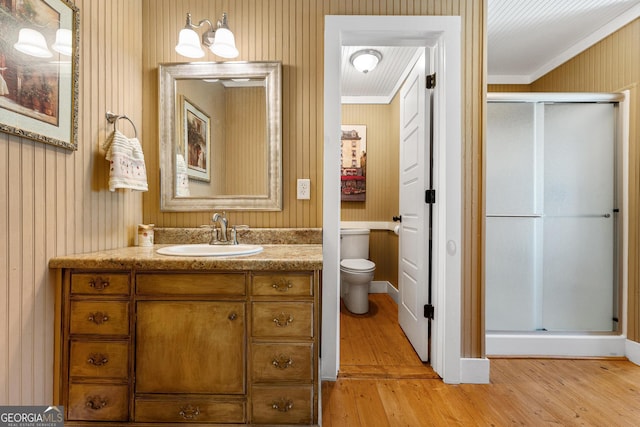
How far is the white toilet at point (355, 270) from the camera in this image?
2.47m

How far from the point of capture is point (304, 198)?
5.47 feet

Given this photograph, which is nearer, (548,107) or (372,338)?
(548,107)

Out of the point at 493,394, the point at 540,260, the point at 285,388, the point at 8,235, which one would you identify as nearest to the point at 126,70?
the point at 8,235

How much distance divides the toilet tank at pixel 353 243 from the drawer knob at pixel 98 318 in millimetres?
2071

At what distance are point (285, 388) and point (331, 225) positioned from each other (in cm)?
84

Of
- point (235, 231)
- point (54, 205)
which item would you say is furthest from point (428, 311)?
point (54, 205)

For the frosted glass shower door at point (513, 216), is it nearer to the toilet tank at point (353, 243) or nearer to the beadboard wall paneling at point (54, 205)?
the toilet tank at point (353, 243)

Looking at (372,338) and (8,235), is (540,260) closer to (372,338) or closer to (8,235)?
(372,338)

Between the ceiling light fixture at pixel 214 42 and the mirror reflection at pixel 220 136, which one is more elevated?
the ceiling light fixture at pixel 214 42

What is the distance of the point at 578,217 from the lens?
197 centimetres

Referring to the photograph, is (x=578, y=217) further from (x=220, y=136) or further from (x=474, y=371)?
(x=220, y=136)

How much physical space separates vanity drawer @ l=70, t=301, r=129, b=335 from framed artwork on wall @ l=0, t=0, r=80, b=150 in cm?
69

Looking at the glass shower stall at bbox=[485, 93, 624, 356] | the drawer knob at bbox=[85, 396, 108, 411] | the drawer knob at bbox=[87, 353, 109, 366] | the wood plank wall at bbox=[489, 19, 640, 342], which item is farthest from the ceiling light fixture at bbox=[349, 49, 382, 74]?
the drawer knob at bbox=[85, 396, 108, 411]

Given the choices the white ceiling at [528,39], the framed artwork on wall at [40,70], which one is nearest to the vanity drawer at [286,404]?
the framed artwork on wall at [40,70]
